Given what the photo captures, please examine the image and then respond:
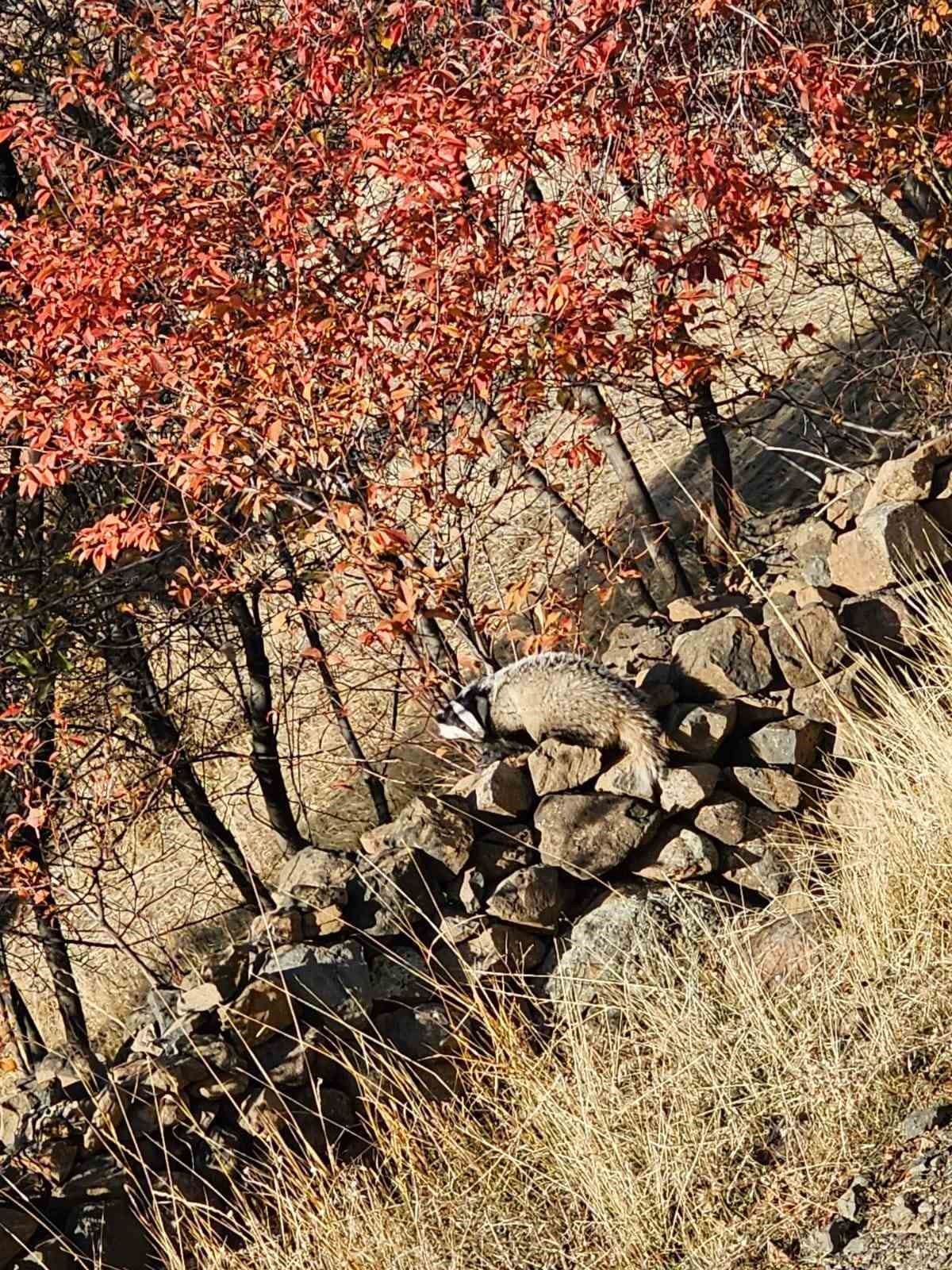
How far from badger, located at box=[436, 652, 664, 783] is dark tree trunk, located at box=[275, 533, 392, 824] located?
3.88ft

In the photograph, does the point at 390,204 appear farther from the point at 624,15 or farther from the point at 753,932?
the point at 753,932

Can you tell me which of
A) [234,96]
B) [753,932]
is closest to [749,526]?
[234,96]

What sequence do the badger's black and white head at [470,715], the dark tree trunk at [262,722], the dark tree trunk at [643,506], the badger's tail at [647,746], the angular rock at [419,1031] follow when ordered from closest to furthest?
1. the angular rock at [419,1031]
2. the badger's tail at [647,746]
3. the badger's black and white head at [470,715]
4. the dark tree trunk at [262,722]
5. the dark tree trunk at [643,506]

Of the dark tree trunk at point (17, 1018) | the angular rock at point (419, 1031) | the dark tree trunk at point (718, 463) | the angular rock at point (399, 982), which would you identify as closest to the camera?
the angular rock at point (419, 1031)

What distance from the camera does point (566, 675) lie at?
609 cm

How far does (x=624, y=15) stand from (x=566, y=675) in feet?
8.83

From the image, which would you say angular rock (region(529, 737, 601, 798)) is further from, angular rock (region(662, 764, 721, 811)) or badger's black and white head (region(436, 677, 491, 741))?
badger's black and white head (region(436, 677, 491, 741))

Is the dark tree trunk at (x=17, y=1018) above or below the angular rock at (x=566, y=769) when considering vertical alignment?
above

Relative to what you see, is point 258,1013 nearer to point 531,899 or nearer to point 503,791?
point 531,899

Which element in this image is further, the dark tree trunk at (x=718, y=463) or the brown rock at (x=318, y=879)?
the dark tree trunk at (x=718, y=463)

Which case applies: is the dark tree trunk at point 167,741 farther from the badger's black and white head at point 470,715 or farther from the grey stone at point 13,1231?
the grey stone at point 13,1231

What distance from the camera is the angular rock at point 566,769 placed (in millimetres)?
5926

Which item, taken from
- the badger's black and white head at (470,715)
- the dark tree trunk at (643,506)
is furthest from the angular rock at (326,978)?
the dark tree trunk at (643,506)

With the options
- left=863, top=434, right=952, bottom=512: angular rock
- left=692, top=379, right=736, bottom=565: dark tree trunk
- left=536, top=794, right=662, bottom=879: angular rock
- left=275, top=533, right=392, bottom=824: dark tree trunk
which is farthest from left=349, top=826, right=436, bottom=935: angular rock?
left=692, top=379, right=736, bottom=565: dark tree trunk
